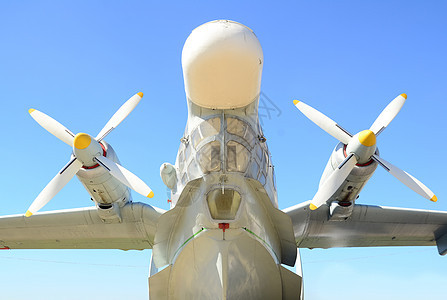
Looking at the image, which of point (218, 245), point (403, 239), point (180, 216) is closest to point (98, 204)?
point (180, 216)

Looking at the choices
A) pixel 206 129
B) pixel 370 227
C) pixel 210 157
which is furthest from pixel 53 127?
pixel 370 227

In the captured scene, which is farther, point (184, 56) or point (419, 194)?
point (419, 194)

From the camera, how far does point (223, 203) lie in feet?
27.1

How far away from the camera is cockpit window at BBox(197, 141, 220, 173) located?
26.6ft

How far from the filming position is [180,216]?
876cm

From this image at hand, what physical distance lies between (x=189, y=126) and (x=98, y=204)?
12.3 ft

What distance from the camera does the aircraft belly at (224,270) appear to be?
308 inches

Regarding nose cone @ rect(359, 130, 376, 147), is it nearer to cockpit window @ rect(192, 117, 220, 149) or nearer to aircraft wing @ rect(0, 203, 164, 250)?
cockpit window @ rect(192, 117, 220, 149)

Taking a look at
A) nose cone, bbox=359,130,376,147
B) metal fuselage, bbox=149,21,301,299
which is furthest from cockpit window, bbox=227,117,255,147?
nose cone, bbox=359,130,376,147

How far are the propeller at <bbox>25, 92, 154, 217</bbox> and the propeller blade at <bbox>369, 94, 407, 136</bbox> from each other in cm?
556

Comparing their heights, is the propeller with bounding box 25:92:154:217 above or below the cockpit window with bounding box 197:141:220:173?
above

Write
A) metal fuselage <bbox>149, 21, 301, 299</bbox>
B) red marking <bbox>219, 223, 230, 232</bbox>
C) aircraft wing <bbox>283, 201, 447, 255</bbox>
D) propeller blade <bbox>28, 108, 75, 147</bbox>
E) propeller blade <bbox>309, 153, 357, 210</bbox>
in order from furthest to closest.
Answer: aircraft wing <bbox>283, 201, 447, 255</bbox>, propeller blade <bbox>28, 108, 75, 147</bbox>, propeller blade <bbox>309, 153, 357, 210</bbox>, red marking <bbox>219, 223, 230, 232</bbox>, metal fuselage <bbox>149, 21, 301, 299</bbox>

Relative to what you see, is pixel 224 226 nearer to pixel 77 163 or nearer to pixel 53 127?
pixel 77 163

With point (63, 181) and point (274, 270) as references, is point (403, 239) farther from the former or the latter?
point (63, 181)
